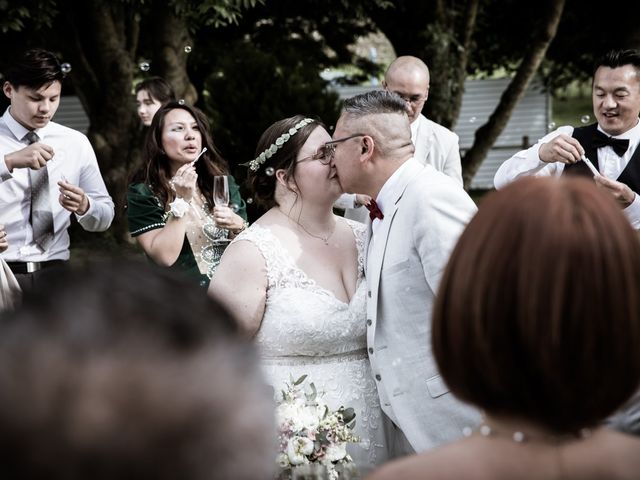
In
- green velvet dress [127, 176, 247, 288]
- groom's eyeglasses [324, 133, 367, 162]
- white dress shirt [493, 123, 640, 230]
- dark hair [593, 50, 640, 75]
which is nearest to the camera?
groom's eyeglasses [324, 133, 367, 162]

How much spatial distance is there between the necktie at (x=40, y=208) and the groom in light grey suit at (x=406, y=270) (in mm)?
2416

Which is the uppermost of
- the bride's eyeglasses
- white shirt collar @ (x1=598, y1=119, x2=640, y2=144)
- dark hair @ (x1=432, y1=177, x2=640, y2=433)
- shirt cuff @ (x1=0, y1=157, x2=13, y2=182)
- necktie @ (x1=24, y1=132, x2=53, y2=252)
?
dark hair @ (x1=432, y1=177, x2=640, y2=433)

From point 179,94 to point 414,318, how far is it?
27.6 ft

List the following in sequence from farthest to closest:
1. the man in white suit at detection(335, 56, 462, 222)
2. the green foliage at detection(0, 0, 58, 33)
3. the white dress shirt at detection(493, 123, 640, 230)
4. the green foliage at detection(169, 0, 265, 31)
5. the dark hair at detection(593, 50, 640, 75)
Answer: the green foliage at detection(0, 0, 58, 33) → the green foliage at detection(169, 0, 265, 31) → the man in white suit at detection(335, 56, 462, 222) → the dark hair at detection(593, 50, 640, 75) → the white dress shirt at detection(493, 123, 640, 230)

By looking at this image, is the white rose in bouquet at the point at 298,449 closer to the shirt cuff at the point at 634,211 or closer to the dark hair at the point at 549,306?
the dark hair at the point at 549,306

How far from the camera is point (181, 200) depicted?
4.73 metres

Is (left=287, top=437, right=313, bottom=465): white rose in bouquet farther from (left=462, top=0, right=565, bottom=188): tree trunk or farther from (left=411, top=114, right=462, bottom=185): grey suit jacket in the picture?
(left=462, top=0, right=565, bottom=188): tree trunk

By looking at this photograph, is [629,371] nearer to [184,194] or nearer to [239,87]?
[184,194]

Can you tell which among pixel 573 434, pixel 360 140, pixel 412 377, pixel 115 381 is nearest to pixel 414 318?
pixel 412 377

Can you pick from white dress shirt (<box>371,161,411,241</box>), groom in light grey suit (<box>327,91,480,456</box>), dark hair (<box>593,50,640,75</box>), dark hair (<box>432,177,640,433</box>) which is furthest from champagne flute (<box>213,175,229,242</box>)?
dark hair (<box>432,177,640,433</box>)

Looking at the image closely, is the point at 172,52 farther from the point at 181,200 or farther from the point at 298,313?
the point at 298,313

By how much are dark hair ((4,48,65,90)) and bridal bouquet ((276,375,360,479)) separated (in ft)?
9.13

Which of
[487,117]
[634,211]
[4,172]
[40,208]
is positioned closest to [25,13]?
[40,208]

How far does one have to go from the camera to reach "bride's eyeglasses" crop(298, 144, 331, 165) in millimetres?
3783
